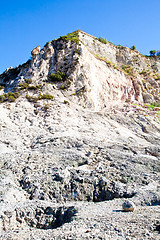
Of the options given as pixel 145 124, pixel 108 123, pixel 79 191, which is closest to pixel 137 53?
pixel 145 124

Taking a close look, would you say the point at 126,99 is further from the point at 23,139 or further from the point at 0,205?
the point at 0,205

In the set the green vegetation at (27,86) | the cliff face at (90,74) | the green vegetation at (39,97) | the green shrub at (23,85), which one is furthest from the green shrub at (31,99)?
the cliff face at (90,74)

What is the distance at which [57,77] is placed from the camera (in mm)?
28344

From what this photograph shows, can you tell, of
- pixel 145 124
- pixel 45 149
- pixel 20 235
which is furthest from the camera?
pixel 145 124

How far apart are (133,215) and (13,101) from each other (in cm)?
1959

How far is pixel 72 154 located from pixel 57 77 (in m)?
16.5

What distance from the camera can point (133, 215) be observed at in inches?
322

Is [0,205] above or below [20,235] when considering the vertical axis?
above

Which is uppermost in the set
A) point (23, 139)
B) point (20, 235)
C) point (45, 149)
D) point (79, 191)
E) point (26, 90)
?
point (26, 90)

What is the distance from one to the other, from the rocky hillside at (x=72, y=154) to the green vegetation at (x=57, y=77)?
0.15m

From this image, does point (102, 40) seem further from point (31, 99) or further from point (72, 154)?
point (72, 154)

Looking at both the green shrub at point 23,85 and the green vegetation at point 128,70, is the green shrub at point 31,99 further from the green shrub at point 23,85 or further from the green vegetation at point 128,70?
the green vegetation at point 128,70

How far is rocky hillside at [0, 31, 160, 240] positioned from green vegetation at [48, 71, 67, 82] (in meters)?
0.15

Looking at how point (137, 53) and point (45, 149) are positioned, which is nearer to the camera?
point (45, 149)
